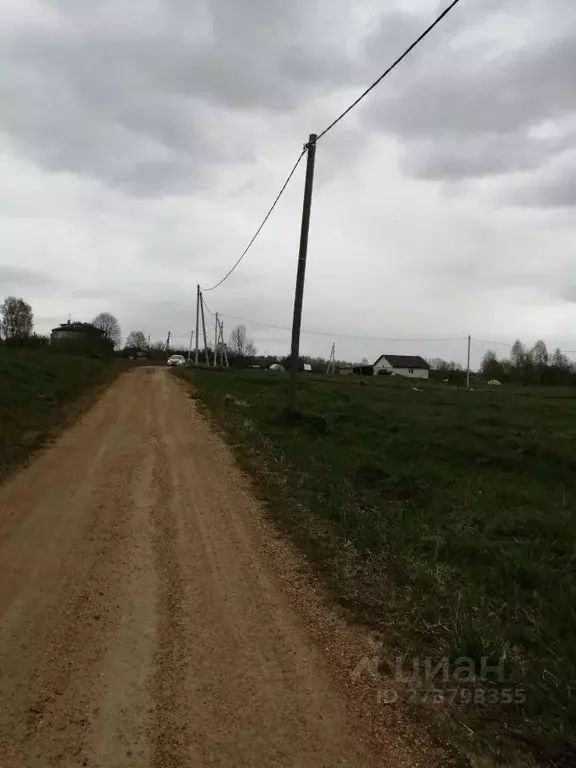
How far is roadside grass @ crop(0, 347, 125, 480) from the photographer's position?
10125 millimetres

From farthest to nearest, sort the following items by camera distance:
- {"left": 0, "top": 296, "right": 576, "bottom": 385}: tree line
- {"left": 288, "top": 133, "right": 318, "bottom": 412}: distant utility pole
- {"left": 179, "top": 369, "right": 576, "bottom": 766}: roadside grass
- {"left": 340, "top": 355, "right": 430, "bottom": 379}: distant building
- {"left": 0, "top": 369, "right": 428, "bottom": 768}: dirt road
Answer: {"left": 340, "top": 355, "right": 430, "bottom": 379}: distant building < {"left": 0, "top": 296, "right": 576, "bottom": 385}: tree line < {"left": 288, "top": 133, "right": 318, "bottom": 412}: distant utility pole < {"left": 179, "top": 369, "right": 576, "bottom": 766}: roadside grass < {"left": 0, "top": 369, "right": 428, "bottom": 768}: dirt road

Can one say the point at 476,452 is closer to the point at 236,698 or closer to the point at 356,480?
the point at 356,480

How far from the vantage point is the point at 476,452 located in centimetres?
1199

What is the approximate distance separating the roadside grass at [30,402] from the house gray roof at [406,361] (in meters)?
94.1

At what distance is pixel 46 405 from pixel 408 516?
36.8 feet

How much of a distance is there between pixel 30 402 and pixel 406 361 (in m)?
105

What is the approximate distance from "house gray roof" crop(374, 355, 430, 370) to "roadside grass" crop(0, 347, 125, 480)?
94.1m

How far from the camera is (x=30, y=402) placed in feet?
48.6

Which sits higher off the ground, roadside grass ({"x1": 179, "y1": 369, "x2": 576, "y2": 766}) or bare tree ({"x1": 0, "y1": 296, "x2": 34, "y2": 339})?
bare tree ({"x1": 0, "y1": 296, "x2": 34, "y2": 339})

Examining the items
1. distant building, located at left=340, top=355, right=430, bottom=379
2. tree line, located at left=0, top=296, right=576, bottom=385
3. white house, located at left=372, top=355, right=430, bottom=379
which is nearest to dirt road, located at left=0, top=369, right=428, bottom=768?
tree line, located at left=0, top=296, right=576, bottom=385

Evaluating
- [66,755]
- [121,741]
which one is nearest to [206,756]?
[121,741]
